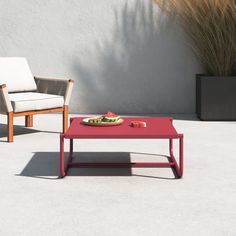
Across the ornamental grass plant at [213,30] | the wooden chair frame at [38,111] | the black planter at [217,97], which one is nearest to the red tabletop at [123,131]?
the wooden chair frame at [38,111]

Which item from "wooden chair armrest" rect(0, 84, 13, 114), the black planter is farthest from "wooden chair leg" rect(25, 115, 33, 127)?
the black planter

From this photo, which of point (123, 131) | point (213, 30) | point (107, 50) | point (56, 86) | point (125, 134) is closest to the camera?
point (125, 134)

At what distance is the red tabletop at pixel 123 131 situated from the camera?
384cm

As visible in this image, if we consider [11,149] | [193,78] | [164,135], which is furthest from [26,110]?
[193,78]

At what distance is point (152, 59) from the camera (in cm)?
728

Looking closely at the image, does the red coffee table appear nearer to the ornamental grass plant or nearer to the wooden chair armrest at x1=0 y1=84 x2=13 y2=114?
the wooden chair armrest at x1=0 y1=84 x2=13 y2=114

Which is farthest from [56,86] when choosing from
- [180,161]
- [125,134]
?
[180,161]

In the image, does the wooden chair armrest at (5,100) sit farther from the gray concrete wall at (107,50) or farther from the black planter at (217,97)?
the black planter at (217,97)

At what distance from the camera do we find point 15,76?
19.8 feet

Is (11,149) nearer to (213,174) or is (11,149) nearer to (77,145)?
(77,145)

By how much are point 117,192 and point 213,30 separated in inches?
139

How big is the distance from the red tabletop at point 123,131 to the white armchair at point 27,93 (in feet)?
3.49

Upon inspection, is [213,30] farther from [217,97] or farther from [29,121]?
[29,121]

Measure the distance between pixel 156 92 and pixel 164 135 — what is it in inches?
139
